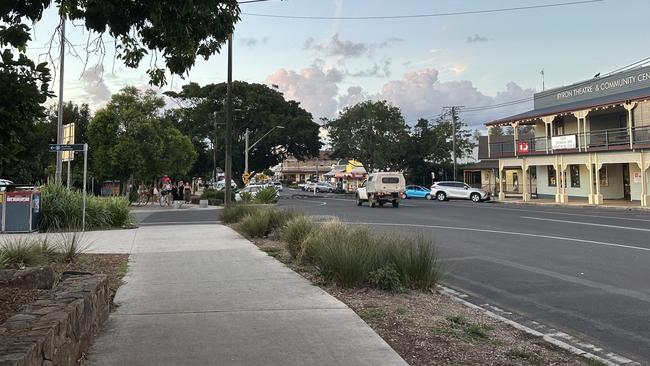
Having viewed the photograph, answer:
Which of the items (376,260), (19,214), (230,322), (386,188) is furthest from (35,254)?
(386,188)

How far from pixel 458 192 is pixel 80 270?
39866 mm

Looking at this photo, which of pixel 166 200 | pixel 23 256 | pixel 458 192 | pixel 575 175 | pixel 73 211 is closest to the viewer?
pixel 23 256

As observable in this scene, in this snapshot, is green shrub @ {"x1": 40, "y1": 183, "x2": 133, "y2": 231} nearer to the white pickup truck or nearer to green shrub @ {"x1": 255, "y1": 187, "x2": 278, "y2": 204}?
green shrub @ {"x1": 255, "y1": 187, "x2": 278, "y2": 204}

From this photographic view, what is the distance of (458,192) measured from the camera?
45875 millimetres

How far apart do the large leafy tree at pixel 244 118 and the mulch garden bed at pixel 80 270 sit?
4838 centimetres

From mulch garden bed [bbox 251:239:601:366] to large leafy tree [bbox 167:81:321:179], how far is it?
53.0 meters

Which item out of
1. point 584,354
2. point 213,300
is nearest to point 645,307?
point 584,354

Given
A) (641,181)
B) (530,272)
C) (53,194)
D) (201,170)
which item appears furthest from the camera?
(201,170)

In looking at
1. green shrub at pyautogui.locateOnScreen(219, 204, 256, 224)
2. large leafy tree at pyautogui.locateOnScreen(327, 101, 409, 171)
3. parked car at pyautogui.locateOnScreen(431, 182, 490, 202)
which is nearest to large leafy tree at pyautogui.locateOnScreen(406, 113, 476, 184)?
large leafy tree at pyautogui.locateOnScreen(327, 101, 409, 171)

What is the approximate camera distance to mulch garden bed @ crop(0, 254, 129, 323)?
230 inches

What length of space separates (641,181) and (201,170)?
55413 millimetres

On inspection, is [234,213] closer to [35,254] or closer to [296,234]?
[296,234]

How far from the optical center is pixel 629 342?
5.68 m

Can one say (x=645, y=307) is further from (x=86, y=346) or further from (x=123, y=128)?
(x=123, y=128)
